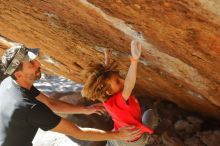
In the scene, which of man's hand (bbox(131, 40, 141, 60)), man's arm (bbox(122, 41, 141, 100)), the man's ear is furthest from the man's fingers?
the man's ear

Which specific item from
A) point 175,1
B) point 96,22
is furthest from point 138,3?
point 96,22

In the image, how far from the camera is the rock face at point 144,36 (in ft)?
8.79

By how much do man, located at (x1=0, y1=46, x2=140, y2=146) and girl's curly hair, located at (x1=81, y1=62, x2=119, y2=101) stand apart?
32cm

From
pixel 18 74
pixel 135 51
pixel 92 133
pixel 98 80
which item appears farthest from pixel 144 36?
pixel 18 74

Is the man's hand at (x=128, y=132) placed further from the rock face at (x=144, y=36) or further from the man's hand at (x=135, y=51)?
the rock face at (x=144, y=36)

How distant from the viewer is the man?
10.4 feet

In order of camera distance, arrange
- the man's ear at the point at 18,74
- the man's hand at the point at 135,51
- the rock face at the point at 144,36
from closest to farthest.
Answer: the rock face at the point at 144,36, the man's hand at the point at 135,51, the man's ear at the point at 18,74

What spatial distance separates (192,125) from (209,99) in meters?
1.26

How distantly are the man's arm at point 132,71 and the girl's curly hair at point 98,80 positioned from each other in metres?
0.19

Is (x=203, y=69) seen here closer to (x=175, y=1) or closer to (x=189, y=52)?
(x=189, y=52)

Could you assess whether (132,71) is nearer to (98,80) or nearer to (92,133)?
(98,80)

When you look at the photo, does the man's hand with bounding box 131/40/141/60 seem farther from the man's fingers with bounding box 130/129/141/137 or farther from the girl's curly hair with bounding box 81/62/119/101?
the man's fingers with bounding box 130/129/141/137

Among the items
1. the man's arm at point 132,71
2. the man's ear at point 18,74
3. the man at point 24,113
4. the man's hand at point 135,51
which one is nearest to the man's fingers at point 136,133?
the man at point 24,113

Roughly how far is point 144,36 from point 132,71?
342mm
